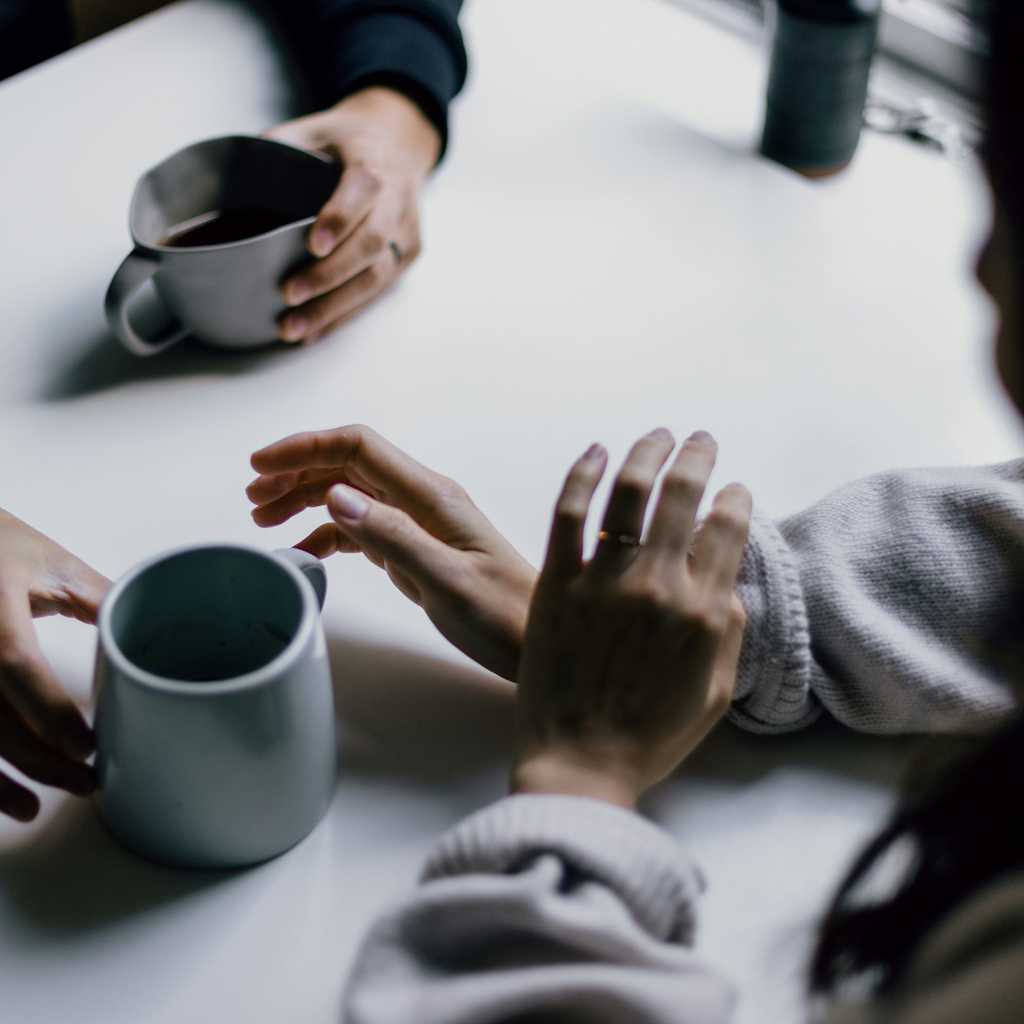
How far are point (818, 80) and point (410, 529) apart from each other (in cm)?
53

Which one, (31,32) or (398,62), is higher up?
(398,62)

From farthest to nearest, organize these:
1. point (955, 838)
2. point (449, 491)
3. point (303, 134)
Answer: point (303, 134) < point (449, 491) < point (955, 838)

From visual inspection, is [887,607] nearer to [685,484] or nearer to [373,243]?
[685,484]

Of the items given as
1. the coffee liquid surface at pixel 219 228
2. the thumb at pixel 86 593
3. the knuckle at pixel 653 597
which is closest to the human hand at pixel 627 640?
the knuckle at pixel 653 597

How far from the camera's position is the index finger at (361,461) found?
2.03 feet

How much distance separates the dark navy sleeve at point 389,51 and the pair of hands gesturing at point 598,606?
42 cm

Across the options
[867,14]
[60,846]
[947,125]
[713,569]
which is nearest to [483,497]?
[713,569]

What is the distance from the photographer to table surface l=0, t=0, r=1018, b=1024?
1.64 ft

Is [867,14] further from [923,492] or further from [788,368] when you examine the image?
[923,492]

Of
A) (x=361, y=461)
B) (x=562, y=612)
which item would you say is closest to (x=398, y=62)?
(x=361, y=461)

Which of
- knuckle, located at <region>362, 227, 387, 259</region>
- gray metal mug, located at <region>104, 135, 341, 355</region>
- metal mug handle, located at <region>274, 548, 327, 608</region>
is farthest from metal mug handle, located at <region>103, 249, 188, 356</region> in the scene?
metal mug handle, located at <region>274, 548, 327, 608</region>

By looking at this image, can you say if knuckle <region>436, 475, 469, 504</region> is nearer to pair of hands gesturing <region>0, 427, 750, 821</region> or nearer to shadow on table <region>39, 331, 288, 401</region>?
pair of hands gesturing <region>0, 427, 750, 821</region>

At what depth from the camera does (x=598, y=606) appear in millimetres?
543

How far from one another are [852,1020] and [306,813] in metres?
0.22
